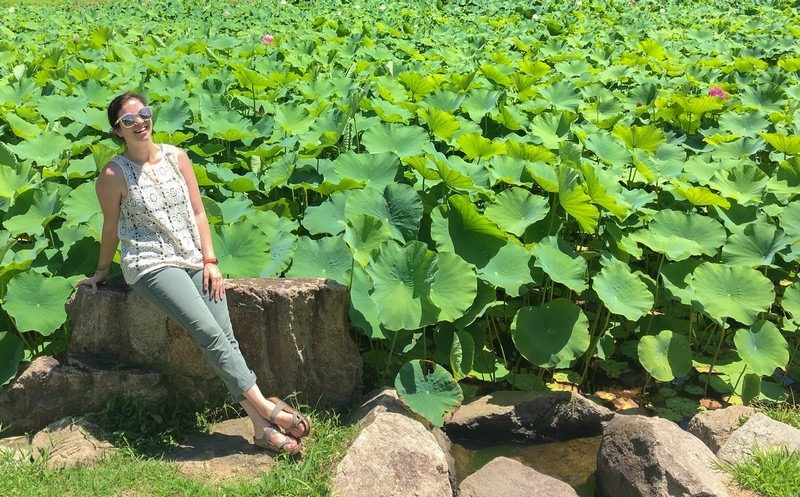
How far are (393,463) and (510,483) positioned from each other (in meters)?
0.48

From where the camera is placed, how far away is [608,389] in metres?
3.71

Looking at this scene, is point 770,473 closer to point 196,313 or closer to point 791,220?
point 791,220

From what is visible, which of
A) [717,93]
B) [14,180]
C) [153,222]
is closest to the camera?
[153,222]

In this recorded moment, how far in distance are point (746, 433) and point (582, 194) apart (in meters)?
1.17

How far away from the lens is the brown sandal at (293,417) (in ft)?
9.31

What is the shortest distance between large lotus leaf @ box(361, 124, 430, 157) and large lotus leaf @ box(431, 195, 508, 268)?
71cm

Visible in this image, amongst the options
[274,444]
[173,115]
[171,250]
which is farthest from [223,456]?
[173,115]

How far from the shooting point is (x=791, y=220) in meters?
3.81

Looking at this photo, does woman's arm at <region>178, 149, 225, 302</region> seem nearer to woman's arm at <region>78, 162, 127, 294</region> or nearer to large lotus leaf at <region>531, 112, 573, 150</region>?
Result: woman's arm at <region>78, 162, 127, 294</region>

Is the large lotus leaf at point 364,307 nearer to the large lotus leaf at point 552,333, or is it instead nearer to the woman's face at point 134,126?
the large lotus leaf at point 552,333

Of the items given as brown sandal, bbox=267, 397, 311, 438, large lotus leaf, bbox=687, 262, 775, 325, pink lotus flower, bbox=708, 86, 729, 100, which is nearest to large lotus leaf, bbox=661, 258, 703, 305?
large lotus leaf, bbox=687, 262, 775, 325

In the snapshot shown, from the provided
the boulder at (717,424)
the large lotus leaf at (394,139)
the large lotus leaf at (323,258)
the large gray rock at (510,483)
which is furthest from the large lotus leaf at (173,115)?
the boulder at (717,424)

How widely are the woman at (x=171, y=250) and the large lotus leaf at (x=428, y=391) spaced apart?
39cm

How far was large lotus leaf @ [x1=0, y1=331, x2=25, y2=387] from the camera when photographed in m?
3.13
